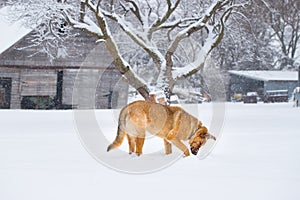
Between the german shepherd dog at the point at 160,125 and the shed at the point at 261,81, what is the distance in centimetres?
3654

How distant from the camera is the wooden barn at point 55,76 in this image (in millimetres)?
22328

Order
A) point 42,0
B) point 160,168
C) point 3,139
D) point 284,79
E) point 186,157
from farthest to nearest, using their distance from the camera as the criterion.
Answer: point 284,79 → point 42,0 → point 3,139 → point 186,157 → point 160,168

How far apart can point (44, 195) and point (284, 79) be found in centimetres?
4064

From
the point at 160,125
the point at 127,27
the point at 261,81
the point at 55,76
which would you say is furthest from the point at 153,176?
the point at 261,81

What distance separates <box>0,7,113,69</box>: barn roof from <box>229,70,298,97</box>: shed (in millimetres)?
21593

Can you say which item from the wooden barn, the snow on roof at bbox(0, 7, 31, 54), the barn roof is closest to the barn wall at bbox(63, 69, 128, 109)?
the wooden barn

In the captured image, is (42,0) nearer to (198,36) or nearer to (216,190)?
(216,190)

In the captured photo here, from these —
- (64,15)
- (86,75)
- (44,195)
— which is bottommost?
(44,195)

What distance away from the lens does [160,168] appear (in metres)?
5.51

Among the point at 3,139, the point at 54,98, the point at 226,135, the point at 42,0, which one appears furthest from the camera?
the point at 54,98

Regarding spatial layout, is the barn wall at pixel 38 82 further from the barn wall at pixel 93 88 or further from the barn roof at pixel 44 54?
the barn wall at pixel 93 88

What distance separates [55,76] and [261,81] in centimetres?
2547

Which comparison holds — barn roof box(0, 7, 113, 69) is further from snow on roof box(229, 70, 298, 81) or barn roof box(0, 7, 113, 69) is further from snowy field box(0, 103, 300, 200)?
snow on roof box(229, 70, 298, 81)

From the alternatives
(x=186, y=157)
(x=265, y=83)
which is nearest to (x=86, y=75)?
(x=186, y=157)
